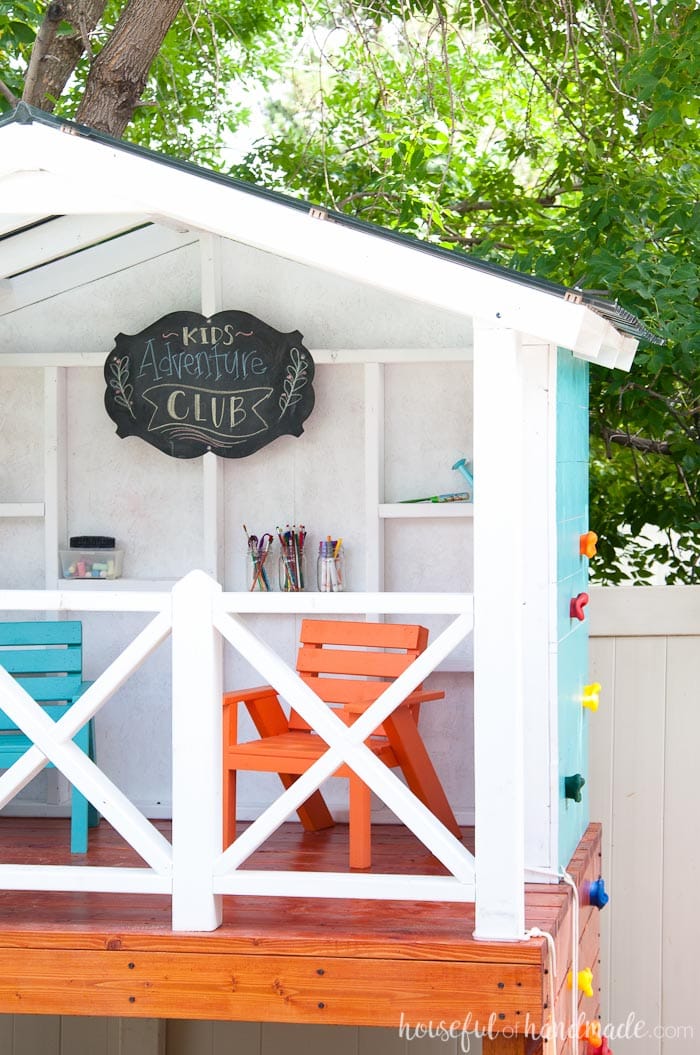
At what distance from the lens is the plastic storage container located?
17.1ft

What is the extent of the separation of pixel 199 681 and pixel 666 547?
366cm

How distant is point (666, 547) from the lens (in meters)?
6.53

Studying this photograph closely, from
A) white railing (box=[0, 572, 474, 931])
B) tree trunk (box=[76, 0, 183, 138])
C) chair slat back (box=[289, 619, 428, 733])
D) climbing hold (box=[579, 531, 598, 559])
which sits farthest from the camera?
tree trunk (box=[76, 0, 183, 138])

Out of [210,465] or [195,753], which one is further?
[210,465]

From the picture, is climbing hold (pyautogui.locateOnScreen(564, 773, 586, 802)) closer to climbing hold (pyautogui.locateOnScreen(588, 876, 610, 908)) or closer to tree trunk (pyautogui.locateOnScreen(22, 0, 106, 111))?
climbing hold (pyautogui.locateOnScreen(588, 876, 610, 908))

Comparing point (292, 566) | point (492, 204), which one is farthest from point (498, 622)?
point (492, 204)

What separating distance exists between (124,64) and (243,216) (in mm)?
3404

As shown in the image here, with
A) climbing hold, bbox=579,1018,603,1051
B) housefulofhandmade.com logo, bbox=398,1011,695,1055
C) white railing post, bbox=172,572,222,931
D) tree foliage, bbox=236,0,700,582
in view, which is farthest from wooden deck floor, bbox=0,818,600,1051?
tree foliage, bbox=236,0,700,582

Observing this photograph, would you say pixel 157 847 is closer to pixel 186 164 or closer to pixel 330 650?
pixel 330 650

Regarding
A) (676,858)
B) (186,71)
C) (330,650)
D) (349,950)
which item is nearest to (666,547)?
(676,858)

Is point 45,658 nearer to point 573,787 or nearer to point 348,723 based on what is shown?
point 348,723

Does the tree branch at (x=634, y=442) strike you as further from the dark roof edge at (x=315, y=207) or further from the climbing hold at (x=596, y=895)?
the dark roof edge at (x=315, y=207)

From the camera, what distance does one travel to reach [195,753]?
3523 millimetres

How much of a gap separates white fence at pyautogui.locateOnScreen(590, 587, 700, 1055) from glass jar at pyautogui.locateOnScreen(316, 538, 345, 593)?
3.44 feet
